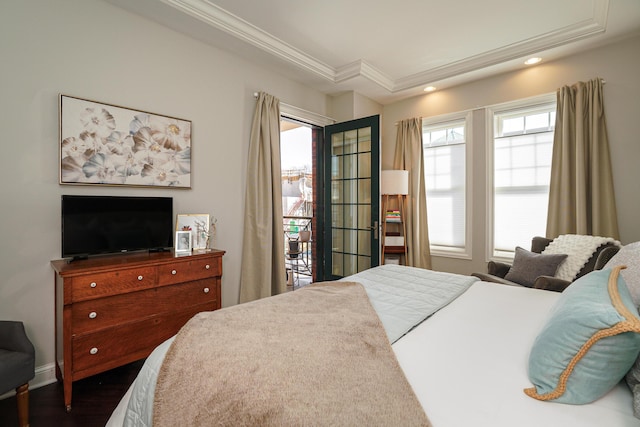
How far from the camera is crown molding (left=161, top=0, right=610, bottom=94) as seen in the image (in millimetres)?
2539

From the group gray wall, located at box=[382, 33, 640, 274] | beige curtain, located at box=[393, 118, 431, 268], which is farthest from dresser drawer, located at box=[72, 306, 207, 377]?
gray wall, located at box=[382, 33, 640, 274]

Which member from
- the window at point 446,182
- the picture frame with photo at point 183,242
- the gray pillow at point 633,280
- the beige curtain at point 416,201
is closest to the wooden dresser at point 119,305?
the picture frame with photo at point 183,242

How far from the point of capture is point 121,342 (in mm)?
2016

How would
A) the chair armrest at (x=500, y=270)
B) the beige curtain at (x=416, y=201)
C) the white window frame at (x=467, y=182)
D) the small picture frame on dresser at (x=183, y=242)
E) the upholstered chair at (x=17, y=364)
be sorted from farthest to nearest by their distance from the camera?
the beige curtain at (x=416, y=201)
the white window frame at (x=467, y=182)
the chair armrest at (x=500, y=270)
the small picture frame on dresser at (x=183, y=242)
the upholstered chair at (x=17, y=364)

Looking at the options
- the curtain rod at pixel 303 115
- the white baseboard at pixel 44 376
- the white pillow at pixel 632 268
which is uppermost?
the curtain rod at pixel 303 115

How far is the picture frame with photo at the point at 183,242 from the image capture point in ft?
8.39

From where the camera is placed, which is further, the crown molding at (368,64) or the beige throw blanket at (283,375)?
the crown molding at (368,64)

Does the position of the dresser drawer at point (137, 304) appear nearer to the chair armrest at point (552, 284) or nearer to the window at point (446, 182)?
the chair armrest at point (552, 284)

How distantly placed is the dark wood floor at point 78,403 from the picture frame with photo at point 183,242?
3.08ft

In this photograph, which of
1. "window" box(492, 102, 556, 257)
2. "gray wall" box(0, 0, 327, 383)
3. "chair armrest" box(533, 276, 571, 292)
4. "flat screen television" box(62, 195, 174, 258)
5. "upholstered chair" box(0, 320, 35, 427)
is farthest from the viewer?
"window" box(492, 102, 556, 257)

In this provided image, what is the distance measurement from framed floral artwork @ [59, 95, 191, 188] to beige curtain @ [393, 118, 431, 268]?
287 cm

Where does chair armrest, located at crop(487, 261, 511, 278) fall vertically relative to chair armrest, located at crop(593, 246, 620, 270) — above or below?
below

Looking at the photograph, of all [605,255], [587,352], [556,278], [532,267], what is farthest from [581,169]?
[587,352]

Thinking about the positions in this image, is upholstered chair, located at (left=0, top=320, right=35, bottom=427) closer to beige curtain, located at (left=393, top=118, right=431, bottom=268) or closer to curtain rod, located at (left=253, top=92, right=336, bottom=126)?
curtain rod, located at (left=253, top=92, right=336, bottom=126)
